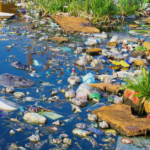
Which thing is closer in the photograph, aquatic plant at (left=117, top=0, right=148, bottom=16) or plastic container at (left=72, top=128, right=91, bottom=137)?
plastic container at (left=72, top=128, right=91, bottom=137)

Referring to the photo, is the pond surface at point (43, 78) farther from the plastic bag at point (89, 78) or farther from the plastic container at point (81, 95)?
the plastic bag at point (89, 78)

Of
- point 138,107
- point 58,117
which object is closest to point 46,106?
point 58,117

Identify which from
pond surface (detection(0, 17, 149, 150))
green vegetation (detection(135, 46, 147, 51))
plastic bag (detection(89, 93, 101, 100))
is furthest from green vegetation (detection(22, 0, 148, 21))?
plastic bag (detection(89, 93, 101, 100))

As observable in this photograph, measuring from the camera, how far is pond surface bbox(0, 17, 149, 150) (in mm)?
2273

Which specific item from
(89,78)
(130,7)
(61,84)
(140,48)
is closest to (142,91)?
(89,78)

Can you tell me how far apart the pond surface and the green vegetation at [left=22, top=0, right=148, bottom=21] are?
85 cm

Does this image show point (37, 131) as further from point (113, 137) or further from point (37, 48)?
point (37, 48)

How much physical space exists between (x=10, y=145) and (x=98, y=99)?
1.28 meters

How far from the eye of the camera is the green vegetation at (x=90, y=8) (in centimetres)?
671

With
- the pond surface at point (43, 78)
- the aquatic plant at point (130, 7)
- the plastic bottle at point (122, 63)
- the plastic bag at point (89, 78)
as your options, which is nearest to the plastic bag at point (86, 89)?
the pond surface at point (43, 78)

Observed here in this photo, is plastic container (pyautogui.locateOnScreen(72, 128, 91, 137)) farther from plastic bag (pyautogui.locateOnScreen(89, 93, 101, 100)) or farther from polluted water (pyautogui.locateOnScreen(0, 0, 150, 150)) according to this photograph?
plastic bag (pyautogui.locateOnScreen(89, 93, 101, 100))

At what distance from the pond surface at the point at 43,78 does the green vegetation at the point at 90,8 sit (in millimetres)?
854

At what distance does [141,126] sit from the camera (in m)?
2.43

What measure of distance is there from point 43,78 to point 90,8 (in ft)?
12.9
